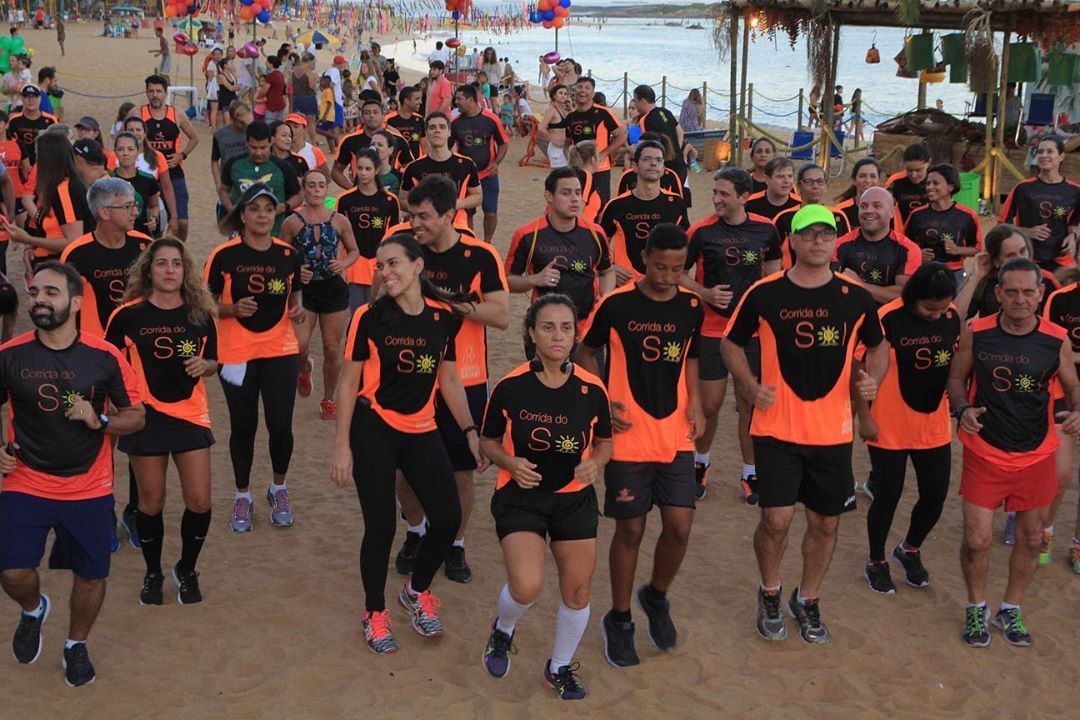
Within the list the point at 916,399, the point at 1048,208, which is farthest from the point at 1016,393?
the point at 1048,208

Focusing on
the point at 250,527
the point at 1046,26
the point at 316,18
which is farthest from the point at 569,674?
the point at 316,18

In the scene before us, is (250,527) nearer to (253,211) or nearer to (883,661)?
(253,211)

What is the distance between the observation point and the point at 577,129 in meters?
12.3

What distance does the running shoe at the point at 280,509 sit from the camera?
23.6ft

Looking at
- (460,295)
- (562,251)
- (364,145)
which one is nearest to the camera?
(460,295)

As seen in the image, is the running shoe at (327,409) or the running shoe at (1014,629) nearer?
the running shoe at (1014,629)

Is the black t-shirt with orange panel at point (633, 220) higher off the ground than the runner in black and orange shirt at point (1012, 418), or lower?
higher

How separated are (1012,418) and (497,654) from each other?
2.71 m

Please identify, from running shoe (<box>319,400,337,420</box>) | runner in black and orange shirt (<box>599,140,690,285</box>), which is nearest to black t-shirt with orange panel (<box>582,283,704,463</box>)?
runner in black and orange shirt (<box>599,140,690,285</box>)

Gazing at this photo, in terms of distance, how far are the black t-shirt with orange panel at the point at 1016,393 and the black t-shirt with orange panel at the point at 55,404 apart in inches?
159

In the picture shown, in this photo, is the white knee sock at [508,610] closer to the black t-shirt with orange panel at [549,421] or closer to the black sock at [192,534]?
the black t-shirt with orange panel at [549,421]

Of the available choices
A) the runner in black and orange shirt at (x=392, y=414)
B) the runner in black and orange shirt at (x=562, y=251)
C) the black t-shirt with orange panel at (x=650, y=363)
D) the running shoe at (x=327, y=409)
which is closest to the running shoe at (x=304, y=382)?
the running shoe at (x=327, y=409)

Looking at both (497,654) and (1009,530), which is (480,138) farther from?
(497,654)

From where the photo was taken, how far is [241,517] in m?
7.11
